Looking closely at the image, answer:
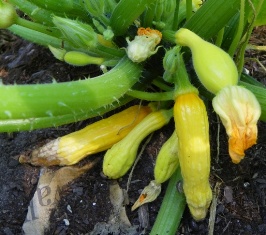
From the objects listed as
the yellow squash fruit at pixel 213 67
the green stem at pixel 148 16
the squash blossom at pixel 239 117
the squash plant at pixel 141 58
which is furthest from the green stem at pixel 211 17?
the squash blossom at pixel 239 117

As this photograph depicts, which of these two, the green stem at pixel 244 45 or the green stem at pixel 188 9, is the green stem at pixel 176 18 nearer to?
the green stem at pixel 188 9

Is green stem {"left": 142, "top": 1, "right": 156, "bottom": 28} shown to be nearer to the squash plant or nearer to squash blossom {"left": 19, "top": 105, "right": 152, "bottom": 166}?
the squash plant

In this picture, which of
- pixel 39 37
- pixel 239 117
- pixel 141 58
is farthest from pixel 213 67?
pixel 39 37

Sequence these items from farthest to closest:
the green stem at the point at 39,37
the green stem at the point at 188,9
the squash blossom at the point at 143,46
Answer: the green stem at the point at 39,37, the green stem at the point at 188,9, the squash blossom at the point at 143,46

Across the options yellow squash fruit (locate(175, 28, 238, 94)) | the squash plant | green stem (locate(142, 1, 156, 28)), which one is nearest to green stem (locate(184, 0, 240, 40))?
the squash plant

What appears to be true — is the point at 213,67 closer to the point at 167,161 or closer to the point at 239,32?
the point at 239,32
